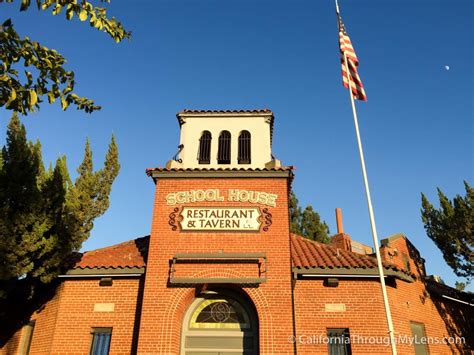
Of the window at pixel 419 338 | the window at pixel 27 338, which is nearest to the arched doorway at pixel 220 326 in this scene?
the window at pixel 27 338

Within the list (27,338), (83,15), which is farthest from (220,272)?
(83,15)

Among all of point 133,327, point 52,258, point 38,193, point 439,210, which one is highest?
point 439,210

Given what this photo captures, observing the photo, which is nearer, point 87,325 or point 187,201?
point 87,325

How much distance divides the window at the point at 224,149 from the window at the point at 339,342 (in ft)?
21.3

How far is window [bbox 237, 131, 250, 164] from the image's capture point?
1429 cm

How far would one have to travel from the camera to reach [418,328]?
13.4 metres

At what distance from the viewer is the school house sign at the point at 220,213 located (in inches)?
488

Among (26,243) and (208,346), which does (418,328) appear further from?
(26,243)

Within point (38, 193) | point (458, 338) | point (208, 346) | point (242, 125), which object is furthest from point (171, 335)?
point (458, 338)

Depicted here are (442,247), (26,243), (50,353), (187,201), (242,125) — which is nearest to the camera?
(26,243)

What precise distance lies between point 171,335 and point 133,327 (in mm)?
1493

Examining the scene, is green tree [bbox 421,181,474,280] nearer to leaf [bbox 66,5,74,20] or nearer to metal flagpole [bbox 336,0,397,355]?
metal flagpole [bbox 336,0,397,355]

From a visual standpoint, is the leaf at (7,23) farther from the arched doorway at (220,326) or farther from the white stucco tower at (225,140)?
the arched doorway at (220,326)

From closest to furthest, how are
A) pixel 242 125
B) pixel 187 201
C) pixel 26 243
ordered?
1. pixel 26 243
2. pixel 187 201
3. pixel 242 125
